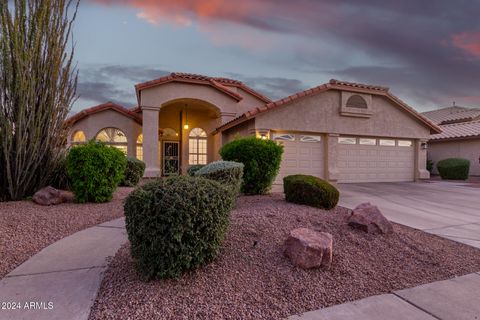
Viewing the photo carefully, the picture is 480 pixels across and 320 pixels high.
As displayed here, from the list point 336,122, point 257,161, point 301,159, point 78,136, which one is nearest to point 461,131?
point 336,122

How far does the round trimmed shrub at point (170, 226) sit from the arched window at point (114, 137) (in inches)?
547

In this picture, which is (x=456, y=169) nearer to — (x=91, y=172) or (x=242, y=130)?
(x=242, y=130)

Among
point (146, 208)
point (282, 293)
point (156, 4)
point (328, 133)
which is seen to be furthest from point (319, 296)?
point (328, 133)

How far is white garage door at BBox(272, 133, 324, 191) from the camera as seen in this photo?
515 inches

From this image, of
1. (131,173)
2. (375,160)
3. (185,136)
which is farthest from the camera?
(185,136)

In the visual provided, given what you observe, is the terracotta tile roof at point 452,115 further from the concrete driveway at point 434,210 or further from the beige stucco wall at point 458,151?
the concrete driveway at point 434,210

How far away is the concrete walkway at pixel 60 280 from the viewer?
2.72 meters

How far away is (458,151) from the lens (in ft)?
65.7

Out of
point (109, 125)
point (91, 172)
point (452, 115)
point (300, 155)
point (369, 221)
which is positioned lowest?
point (369, 221)

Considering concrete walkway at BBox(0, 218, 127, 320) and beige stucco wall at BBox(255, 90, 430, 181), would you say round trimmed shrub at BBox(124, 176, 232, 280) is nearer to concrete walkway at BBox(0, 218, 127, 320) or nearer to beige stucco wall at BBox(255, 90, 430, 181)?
concrete walkway at BBox(0, 218, 127, 320)

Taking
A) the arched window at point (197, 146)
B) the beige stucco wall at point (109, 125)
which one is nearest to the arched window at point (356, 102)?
the arched window at point (197, 146)

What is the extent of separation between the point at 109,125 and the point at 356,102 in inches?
516

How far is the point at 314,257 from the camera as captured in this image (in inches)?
142

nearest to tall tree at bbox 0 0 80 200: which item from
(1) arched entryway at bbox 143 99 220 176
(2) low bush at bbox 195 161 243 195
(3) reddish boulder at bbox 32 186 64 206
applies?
(3) reddish boulder at bbox 32 186 64 206
